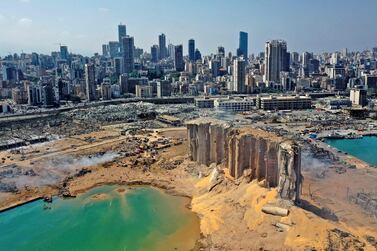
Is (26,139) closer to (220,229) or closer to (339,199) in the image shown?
(220,229)

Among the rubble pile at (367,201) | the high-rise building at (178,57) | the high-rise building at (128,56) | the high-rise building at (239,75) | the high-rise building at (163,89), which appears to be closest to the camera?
the rubble pile at (367,201)

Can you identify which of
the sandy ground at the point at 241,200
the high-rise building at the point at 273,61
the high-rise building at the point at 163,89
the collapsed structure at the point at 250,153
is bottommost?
the sandy ground at the point at 241,200

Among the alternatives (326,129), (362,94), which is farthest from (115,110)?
(362,94)

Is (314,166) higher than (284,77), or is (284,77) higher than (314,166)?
(284,77)

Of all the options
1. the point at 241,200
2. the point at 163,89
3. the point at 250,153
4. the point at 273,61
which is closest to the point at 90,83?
the point at 163,89

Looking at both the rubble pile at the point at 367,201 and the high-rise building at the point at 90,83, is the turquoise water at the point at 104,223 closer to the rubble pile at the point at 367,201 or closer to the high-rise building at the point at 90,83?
the rubble pile at the point at 367,201

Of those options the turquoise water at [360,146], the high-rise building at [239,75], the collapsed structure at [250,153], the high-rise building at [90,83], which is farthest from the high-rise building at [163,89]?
the collapsed structure at [250,153]

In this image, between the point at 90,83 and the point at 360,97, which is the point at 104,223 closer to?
the point at 90,83
